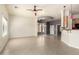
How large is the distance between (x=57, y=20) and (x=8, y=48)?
91cm

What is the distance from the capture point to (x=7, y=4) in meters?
2.04

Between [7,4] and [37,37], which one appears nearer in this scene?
[7,4]

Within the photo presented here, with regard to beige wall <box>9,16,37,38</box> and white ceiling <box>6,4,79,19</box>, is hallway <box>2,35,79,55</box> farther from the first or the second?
white ceiling <box>6,4,79,19</box>

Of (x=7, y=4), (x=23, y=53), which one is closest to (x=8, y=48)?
(x=23, y=53)

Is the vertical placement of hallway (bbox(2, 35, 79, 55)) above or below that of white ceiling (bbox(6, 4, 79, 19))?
below

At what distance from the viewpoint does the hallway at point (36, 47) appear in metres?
2.06

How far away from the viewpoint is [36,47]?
6.95ft

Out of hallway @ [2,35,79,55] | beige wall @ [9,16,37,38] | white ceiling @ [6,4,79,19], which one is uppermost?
white ceiling @ [6,4,79,19]

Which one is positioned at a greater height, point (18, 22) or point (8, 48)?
point (18, 22)

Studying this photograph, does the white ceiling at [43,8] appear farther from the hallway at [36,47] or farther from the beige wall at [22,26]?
the hallway at [36,47]

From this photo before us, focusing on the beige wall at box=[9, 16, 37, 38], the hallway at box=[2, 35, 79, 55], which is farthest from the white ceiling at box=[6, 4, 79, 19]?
the hallway at box=[2, 35, 79, 55]

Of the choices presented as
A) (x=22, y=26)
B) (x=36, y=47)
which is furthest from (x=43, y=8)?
(x=36, y=47)

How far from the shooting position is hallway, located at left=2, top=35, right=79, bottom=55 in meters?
2.06
